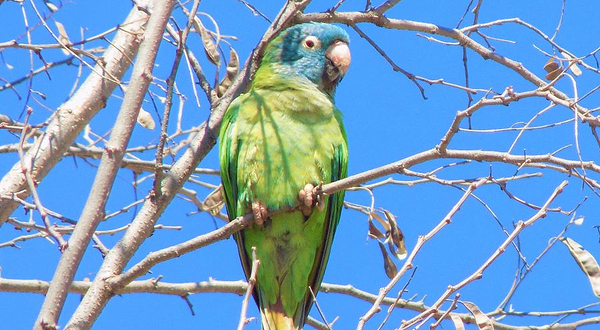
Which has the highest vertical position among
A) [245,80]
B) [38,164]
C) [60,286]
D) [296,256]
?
[245,80]

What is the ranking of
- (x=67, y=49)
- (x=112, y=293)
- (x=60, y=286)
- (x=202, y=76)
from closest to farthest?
(x=60, y=286), (x=112, y=293), (x=67, y=49), (x=202, y=76)

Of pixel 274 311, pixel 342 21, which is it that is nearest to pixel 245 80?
pixel 342 21

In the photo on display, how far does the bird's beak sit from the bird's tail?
61.0 inches

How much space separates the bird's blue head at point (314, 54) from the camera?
4559 mm

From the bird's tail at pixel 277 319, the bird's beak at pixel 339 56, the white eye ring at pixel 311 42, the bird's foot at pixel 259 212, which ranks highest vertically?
the white eye ring at pixel 311 42

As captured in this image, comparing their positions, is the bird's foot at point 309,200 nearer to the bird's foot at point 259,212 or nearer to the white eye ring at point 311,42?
the bird's foot at point 259,212

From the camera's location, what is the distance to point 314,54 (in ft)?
15.2

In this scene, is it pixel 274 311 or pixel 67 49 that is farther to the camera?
pixel 274 311

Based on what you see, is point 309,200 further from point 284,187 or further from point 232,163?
point 232,163

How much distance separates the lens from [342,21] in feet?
12.2

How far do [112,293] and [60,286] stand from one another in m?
0.40

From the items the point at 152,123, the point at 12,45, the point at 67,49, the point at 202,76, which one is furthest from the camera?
the point at 152,123

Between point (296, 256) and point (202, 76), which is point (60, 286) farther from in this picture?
point (296, 256)

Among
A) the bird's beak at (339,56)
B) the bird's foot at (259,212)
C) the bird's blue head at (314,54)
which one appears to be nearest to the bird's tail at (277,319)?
the bird's foot at (259,212)
